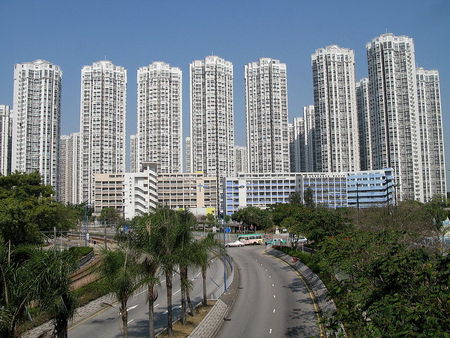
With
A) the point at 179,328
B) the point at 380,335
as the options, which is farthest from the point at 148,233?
the point at 380,335

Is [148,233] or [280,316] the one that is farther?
[280,316]

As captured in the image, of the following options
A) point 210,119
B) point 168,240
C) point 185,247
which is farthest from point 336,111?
point 168,240

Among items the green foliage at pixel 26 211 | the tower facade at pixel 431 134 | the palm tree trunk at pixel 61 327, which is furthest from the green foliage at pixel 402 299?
the tower facade at pixel 431 134

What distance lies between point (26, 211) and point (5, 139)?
486 ft

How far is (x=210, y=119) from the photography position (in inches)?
6476

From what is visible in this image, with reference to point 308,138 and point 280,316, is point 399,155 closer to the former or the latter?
point 308,138

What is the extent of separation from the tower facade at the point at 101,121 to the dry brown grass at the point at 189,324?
141 metres

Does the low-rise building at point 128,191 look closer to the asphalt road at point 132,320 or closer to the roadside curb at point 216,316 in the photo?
the asphalt road at point 132,320

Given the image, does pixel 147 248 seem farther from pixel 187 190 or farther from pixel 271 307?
pixel 187 190

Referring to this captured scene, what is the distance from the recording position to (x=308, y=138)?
196 meters

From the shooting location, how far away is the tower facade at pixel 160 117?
166625mm

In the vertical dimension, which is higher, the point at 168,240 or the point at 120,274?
the point at 168,240

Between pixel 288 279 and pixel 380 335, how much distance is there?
3749cm

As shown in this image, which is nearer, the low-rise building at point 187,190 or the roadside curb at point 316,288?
the roadside curb at point 316,288
